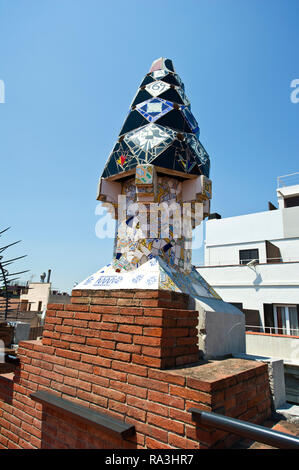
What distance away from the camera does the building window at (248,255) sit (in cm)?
1534

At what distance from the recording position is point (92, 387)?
2463 mm

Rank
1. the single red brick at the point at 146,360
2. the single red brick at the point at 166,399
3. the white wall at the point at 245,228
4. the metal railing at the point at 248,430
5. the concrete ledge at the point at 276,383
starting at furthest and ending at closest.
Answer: the white wall at the point at 245,228
the concrete ledge at the point at 276,383
the single red brick at the point at 146,360
the single red brick at the point at 166,399
the metal railing at the point at 248,430

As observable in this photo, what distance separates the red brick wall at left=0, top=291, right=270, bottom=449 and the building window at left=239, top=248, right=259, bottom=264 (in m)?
13.4

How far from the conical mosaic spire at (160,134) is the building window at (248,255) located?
12.1 m

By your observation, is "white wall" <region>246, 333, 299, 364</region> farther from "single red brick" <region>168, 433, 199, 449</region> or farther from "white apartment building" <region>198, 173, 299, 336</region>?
"single red brick" <region>168, 433, 199, 449</region>

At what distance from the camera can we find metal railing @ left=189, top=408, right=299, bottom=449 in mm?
1356

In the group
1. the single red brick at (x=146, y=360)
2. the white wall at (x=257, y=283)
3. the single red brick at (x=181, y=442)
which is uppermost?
the white wall at (x=257, y=283)

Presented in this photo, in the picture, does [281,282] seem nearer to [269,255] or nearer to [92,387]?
[269,255]

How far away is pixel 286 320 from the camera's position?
40.0 ft

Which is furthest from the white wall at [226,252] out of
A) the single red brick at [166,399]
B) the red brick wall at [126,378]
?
the single red brick at [166,399]

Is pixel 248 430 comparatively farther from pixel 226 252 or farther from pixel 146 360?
pixel 226 252

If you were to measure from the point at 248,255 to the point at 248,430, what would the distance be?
15044 mm

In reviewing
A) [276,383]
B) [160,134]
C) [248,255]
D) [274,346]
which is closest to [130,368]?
[276,383]

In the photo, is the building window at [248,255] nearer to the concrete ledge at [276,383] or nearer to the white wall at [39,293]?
the concrete ledge at [276,383]
